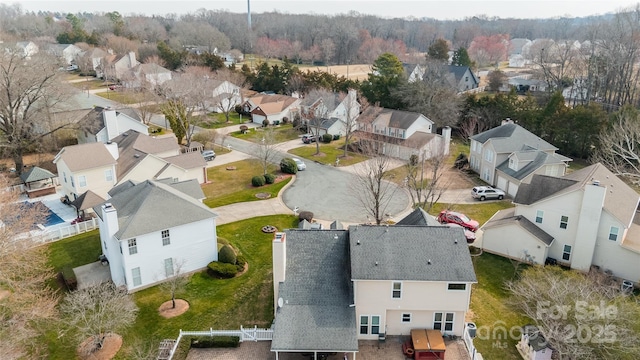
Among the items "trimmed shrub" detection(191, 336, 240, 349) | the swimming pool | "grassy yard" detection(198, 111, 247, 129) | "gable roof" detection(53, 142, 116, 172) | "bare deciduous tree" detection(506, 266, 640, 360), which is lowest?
"trimmed shrub" detection(191, 336, 240, 349)

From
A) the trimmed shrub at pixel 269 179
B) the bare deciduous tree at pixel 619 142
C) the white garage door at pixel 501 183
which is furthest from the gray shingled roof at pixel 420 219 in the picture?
the bare deciduous tree at pixel 619 142

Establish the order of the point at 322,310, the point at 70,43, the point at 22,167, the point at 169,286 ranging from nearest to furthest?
the point at 322,310
the point at 169,286
the point at 22,167
the point at 70,43

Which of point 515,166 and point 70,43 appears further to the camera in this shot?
point 70,43

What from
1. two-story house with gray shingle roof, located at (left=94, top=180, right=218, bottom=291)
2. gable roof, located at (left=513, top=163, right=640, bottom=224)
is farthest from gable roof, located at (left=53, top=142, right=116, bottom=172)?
gable roof, located at (left=513, top=163, right=640, bottom=224)

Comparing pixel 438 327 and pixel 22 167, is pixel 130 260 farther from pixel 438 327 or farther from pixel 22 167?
pixel 22 167

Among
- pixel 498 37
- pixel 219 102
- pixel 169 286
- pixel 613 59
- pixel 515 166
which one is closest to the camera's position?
pixel 169 286

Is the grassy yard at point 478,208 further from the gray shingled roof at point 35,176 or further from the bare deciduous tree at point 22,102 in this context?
the bare deciduous tree at point 22,102

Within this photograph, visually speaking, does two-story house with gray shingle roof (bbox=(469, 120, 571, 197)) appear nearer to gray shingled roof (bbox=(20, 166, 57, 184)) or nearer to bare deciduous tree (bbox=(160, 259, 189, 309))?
bare deciduous tree (bbox=(160, 259, 189, 309))

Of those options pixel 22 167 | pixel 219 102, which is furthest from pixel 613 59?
pixel 22 167
